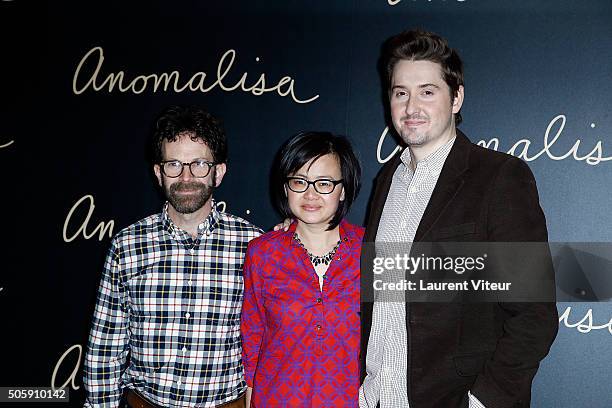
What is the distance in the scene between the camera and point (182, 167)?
Result: 2.04 m

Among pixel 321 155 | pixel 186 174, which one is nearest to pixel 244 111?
pixel 186 174

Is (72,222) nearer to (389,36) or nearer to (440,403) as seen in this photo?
(389,36)

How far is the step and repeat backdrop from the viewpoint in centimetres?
273

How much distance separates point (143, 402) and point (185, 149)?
37.6 inches

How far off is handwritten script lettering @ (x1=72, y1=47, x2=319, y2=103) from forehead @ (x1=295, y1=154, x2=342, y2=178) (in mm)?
966

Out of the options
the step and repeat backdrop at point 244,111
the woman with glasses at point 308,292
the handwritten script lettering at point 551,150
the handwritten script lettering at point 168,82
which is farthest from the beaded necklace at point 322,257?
the handwritten script lettering at point 551,150

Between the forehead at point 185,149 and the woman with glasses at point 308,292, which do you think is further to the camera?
the forehead at point 185,149

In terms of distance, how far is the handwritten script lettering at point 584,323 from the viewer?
273 centimetres

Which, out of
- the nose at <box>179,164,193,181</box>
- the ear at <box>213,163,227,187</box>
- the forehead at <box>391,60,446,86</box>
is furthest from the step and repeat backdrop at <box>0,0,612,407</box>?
the forehead at <box>391,60,446,86</box>

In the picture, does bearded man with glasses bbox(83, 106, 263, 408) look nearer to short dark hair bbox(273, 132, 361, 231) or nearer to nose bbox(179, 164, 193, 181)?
nose bbox(179, 164, 193, 181)

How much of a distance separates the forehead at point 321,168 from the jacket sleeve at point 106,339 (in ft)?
2.51

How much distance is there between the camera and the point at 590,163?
2.73 metres

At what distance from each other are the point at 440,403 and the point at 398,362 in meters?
0.17

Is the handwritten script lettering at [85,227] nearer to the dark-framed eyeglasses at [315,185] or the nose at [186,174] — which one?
the nose at [186,174]
